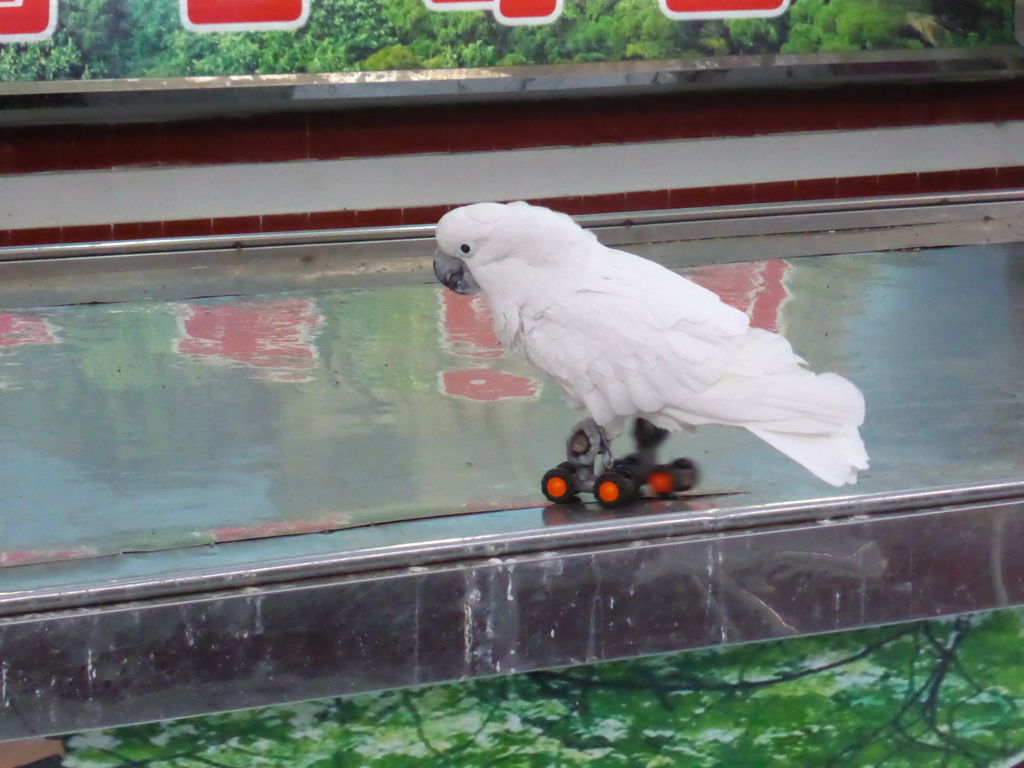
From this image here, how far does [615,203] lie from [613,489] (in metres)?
2.00

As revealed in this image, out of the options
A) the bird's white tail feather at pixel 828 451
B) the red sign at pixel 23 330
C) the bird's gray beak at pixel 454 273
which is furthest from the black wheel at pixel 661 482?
the red sign at pixel 23 330

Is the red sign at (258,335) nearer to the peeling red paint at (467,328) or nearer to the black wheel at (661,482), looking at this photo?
the peeling red paint at (467,328)

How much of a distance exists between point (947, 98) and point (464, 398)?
2119 mm

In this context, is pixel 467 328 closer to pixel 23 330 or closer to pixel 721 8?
pixel 23 330

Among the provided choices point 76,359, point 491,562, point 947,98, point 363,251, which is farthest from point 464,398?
point 947,98

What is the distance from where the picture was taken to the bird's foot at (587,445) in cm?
112

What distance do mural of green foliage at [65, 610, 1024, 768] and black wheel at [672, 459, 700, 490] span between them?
170mm

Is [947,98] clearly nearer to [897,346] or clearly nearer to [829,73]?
[829,73]

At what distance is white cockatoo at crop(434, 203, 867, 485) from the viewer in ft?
3.48

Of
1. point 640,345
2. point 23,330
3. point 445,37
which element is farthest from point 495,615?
point 445,37

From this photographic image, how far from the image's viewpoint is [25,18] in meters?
2.43

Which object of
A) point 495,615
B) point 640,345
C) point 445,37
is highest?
point 445,37

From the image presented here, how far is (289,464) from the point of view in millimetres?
1271

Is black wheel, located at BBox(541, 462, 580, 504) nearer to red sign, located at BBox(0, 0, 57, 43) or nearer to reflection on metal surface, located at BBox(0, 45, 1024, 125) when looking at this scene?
reflection on metal surface, located at BBox(0, 45, 1024, 125)
